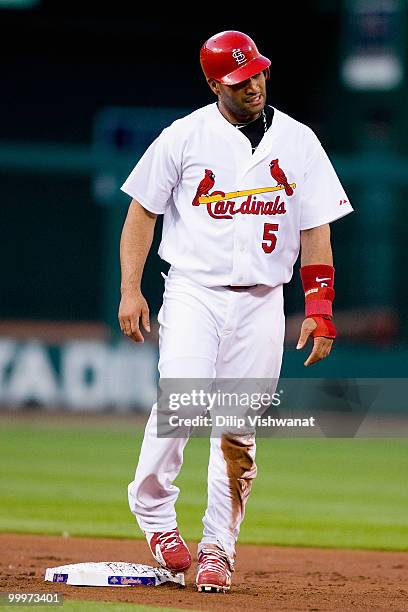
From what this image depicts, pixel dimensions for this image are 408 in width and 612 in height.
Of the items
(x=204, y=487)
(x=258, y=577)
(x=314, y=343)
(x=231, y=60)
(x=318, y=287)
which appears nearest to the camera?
(x=231, y=60)

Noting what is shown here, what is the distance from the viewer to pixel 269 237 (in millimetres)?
4832

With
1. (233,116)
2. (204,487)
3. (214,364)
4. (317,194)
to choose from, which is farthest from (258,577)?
(204,487)

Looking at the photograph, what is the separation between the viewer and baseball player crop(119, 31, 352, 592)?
4789 mm

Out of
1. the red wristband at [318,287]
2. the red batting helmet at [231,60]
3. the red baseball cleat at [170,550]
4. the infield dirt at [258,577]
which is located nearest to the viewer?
the infield dirt at [258,577]

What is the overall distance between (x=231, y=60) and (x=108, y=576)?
76.4 inches

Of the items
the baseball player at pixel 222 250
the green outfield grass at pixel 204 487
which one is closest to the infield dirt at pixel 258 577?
the baseball player at pixel 222 250

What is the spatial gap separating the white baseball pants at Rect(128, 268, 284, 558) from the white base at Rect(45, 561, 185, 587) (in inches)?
7.8

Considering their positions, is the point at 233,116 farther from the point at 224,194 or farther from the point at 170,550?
the point at 170,550

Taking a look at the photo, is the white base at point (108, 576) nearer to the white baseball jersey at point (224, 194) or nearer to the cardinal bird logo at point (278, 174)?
the white baseball jersey at point (224, 194)

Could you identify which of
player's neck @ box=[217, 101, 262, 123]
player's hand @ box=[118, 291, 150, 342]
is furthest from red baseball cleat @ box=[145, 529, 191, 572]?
player's neck @ box=[217, 101, 262, 123]

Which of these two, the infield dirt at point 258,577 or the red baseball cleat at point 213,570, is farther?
the red baseball cleat at point 213,570

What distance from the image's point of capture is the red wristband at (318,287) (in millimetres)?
4988

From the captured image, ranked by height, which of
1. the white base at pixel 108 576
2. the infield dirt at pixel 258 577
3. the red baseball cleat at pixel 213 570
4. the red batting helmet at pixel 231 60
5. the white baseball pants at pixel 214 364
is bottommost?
the infield dirt at pixel 258 577

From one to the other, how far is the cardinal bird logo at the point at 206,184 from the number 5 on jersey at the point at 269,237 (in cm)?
24
